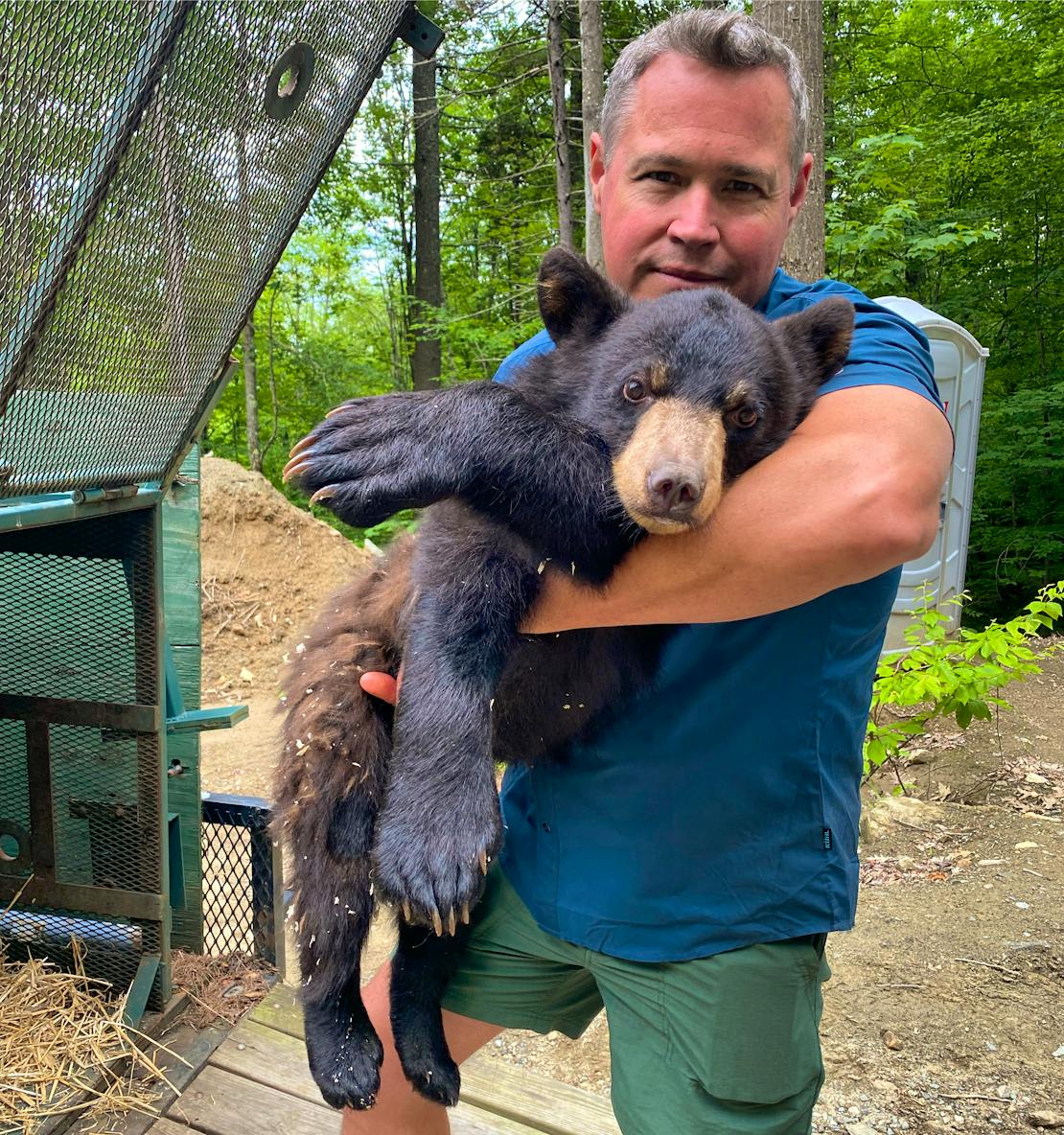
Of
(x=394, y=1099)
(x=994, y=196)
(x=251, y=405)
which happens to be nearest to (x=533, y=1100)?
(x=394, y=1099)

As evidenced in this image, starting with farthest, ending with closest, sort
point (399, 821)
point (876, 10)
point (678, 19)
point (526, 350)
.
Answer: point (876, 10)
point (526, 350)
point (678, 19)
point (399, 821)

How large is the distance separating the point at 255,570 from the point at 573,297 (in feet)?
27.9

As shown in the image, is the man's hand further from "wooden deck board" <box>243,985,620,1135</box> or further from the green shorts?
"wooden deck board" <box>243,985,620,1135</box>

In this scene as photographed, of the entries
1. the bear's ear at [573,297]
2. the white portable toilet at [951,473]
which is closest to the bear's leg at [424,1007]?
the bear's ear at [573,297]

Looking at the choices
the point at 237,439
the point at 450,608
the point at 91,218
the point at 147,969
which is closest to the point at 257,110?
the point at 91,218

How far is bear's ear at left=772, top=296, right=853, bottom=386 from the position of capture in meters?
1.83

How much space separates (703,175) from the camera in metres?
1.88

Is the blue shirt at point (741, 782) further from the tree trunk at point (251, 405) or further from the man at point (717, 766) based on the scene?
the tree trunk at point (251, 405)

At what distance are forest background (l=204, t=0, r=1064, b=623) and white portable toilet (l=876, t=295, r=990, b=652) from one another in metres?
1.10

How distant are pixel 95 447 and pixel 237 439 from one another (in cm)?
1960

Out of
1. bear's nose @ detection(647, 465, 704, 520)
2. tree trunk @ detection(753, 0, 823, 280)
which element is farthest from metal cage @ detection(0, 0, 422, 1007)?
tree trunk @ detection(753, 0, 823, 280)

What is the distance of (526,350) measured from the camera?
2.34 meters

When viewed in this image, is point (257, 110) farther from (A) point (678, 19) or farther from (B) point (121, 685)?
(B) point (121, 685)

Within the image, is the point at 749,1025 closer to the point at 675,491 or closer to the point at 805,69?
the point at 675,491
